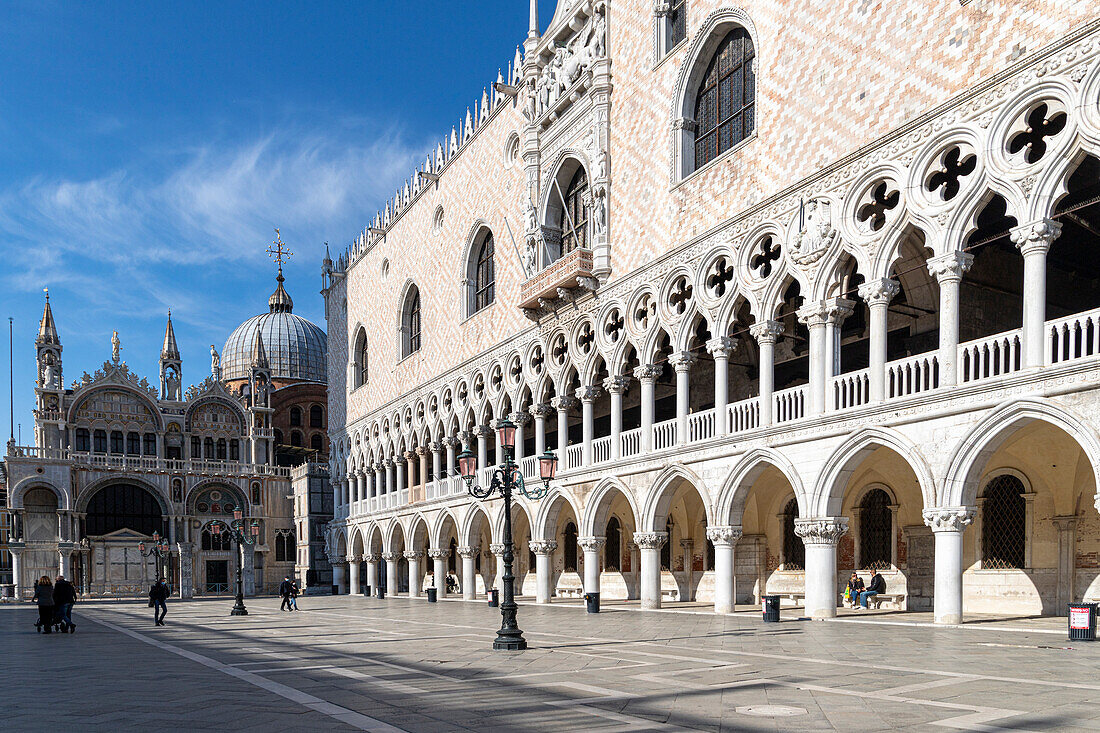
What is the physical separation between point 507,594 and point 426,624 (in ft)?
21.0

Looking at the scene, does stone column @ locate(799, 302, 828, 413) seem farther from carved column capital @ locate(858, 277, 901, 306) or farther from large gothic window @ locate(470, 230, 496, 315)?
large gothic window @ locate(470, 230, 496, 315)

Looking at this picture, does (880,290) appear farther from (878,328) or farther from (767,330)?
(767,330)

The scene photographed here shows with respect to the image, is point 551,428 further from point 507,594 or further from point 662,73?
point 507,594

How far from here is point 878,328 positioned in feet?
49.9

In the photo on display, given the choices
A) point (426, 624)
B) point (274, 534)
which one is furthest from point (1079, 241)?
point (274, 534)

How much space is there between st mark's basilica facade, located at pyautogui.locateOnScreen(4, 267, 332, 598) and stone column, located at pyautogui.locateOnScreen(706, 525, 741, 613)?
2930 centimetres

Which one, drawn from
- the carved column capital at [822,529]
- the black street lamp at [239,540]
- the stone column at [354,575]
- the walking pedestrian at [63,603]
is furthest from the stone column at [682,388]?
the stone column at [354,575]

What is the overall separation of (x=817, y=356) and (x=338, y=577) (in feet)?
98.2

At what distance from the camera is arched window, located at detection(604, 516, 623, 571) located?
88.0 ft

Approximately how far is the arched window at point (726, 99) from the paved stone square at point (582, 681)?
9707 mm

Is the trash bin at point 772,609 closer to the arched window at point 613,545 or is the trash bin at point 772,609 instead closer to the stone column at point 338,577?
the arched window at point 613,545

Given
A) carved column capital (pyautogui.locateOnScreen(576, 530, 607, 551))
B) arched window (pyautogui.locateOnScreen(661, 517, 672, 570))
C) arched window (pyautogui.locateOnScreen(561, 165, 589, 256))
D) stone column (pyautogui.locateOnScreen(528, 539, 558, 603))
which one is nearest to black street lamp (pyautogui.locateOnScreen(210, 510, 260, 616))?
stone column (pyautogui.locateOnScreen(528, 539, 558, 603))

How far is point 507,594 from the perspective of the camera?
12625 millimetres

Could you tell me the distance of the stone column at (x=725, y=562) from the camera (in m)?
18.2
